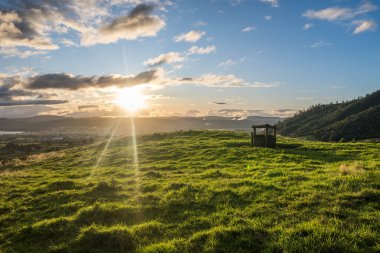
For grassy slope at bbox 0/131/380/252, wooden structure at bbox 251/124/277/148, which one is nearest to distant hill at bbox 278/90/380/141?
wooden structure at bbox 251/124/277/148

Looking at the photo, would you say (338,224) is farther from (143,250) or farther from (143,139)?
(143,139)

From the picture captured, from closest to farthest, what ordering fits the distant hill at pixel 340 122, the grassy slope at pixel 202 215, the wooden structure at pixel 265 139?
the grassy slope at pixel 202 215
the wooden structure at pixel 265 139
the distant hill at pixel 340 122

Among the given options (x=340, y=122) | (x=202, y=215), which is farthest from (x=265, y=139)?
(x=340, y=122)

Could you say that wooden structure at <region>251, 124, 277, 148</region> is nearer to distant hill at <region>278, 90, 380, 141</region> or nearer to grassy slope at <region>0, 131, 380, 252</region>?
grassy slope at <region>0, 131, 380, 252</region>

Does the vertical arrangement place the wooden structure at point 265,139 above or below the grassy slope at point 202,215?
above

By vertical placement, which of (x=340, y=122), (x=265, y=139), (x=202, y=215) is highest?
(x=340, y=122)

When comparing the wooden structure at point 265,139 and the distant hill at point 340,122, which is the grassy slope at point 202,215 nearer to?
the wooden structure at point 265,139

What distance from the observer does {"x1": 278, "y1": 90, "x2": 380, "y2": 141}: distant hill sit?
305 feet

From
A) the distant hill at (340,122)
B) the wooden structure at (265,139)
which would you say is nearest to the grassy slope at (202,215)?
the wooden structure at (265,139)

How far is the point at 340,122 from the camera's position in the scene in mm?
105938

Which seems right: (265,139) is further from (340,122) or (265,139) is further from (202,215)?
(340,122)

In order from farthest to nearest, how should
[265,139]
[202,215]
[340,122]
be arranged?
1. [340,122]
2. [265,139]
3. [202,215]

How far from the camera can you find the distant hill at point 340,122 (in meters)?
93.0

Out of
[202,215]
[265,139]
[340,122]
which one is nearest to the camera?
[202,215]
